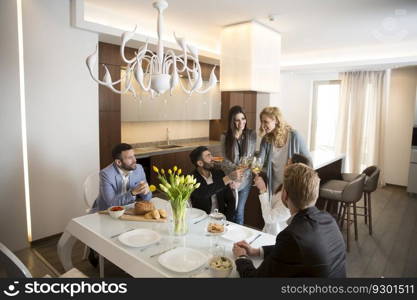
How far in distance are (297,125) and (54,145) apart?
523 centimetres

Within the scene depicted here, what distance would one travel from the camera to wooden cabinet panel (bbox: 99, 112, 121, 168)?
3.98m

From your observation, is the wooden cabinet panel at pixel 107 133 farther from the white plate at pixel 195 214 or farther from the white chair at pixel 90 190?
the white plate at pixel 195 214

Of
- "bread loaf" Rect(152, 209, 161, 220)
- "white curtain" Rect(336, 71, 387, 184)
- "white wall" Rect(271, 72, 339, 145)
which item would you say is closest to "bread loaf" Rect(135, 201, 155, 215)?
"bread loaf" Rect(152, 209, 161, 220)

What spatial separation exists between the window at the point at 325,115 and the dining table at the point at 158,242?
501 centimetres

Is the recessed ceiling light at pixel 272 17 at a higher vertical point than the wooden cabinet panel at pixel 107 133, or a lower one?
higher

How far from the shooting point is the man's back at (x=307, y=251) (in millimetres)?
1145

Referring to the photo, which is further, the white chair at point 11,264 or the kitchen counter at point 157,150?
the kitchen counter at point 157,150

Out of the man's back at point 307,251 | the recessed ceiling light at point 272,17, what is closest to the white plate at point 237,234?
the man's back at point 307,251

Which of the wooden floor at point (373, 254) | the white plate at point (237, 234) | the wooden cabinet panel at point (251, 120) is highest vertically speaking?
the wooden cabinet panel at point (251, 120)

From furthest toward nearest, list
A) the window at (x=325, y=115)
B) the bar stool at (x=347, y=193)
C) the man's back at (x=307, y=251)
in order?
1. the window at (x=325, y=115)
2. the bar stool at (x=347, y=193)
3. the man's back at (x=307, y=251)

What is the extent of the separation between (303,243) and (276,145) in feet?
4.77

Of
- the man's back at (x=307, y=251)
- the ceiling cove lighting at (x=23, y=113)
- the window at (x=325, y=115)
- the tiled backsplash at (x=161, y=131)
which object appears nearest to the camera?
the man's back at (x=307, y=251)

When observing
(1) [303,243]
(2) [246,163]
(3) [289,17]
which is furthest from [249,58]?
(1) [303,243]

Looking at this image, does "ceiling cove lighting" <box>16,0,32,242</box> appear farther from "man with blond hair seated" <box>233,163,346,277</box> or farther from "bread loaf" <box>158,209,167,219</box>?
"man with blond hair seated" <box>233,163,346,277</box>
